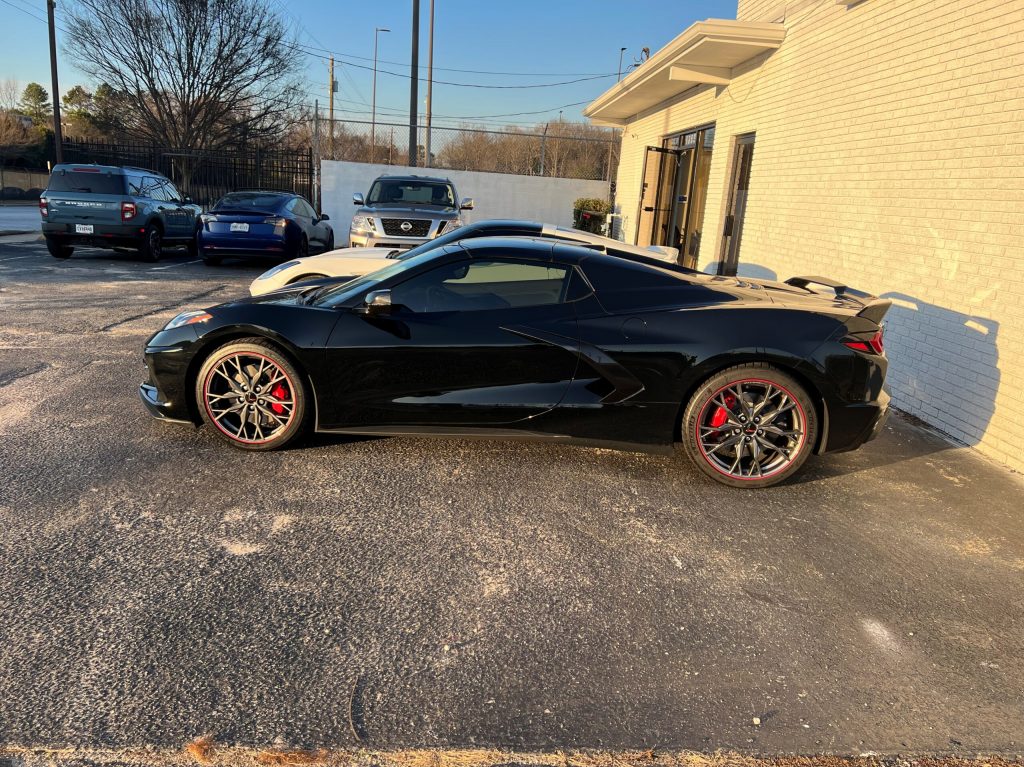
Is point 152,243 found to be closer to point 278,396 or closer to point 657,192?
point 657,192

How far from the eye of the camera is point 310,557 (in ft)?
10.6

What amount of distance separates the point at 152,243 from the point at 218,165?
1132 cm

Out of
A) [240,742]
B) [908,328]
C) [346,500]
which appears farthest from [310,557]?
[908,328]

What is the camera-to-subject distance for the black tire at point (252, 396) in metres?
4.31

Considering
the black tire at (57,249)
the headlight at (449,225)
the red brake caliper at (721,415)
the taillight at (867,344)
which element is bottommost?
the black tire at (57,249)

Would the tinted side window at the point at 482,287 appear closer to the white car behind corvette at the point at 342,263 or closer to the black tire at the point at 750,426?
the black tire at the point at 750,426

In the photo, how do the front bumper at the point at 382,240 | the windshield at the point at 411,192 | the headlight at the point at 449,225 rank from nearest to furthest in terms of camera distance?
the front bumper at the point at 382,240, the headlight at the point at 449,225, the windshield at the point at 411,192

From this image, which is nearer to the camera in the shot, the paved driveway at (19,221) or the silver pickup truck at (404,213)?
the silver pickup truck at (404,213)

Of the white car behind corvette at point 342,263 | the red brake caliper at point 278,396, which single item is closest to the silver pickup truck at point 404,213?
the white car behind corvette at point 342,263

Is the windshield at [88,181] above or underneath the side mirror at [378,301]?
above

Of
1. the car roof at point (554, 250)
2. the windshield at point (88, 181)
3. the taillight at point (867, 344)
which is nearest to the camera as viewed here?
the taillight at point (867, 344)

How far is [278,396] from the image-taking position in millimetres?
4367

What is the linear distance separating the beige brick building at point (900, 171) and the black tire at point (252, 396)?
15.7 feet

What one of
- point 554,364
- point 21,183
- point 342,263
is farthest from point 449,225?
point 21,183
